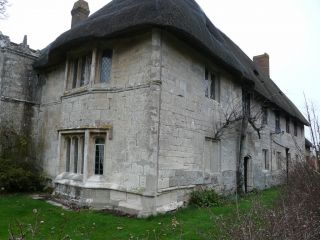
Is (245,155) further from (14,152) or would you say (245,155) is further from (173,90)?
(14,152)

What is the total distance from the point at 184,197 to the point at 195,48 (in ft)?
16.1

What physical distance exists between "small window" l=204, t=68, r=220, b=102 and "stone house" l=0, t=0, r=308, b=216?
40 mm

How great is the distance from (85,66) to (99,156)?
10.6 feet

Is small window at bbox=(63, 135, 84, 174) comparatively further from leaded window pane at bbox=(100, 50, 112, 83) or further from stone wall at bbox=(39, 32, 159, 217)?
leaded window pane at bbox=(100, 50, 112, 83)

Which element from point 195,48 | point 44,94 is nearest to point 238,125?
point 195,48

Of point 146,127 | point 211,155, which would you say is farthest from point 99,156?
point 211,155

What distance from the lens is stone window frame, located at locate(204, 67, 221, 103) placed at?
31.7 feet

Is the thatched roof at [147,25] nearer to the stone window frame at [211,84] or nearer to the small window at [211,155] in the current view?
the stone window frame at [211,84]

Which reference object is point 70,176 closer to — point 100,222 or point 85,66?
point 100,222

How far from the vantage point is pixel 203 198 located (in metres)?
8.12

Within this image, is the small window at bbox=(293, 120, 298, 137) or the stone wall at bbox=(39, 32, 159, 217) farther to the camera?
the small window at bbox=(293, 120, 298, 137)

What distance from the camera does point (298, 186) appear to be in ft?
18.7

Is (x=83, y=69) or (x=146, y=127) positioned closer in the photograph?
(x=146, y=127)

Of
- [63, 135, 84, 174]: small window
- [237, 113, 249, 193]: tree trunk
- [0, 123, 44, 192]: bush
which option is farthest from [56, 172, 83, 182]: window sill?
[237, 113, 249, 193]: tree trunk
